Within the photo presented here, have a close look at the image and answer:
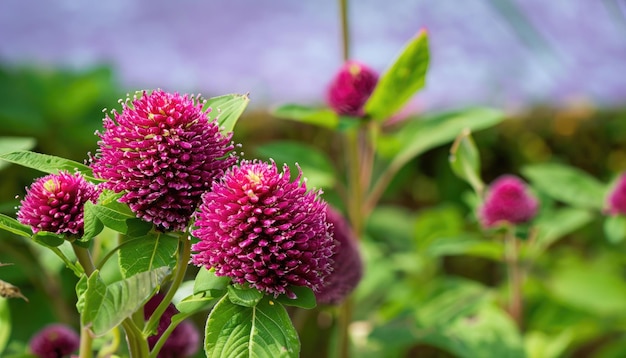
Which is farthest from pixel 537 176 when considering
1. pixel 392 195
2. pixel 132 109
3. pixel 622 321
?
pixel 132 109

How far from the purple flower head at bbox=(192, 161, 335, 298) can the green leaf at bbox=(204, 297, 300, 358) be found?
0.02 meters

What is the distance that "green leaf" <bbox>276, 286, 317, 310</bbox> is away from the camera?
28.1 inches

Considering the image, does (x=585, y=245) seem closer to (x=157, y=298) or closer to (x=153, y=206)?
(x=157, y=298)

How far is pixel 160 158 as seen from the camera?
704mm

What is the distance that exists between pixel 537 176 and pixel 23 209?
116 cm

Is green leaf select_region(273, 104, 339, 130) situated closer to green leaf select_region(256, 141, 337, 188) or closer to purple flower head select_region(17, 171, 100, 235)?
green leaf select_region(256, 141, 337, 188)

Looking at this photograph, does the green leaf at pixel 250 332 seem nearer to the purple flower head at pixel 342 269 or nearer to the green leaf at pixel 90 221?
the green leaf at pixel 90 221

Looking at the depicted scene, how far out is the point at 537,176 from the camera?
1.63 metres

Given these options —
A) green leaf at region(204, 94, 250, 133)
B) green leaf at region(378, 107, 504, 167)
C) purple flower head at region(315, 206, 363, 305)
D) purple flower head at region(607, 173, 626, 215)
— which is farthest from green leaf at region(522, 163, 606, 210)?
green leaf at region(204, 94, 250, 133)

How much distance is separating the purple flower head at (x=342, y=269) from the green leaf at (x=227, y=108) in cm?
31

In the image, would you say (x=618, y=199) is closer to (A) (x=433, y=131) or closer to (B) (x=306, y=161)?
(A) (x=433, y=131)

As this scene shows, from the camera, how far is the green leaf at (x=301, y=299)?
2.34 feet

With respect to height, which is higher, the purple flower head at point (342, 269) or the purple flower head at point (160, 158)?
the purple flower head at point (160, 158)

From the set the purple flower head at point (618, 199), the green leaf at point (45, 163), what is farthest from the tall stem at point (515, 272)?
the green leaf at point (45, 163)
